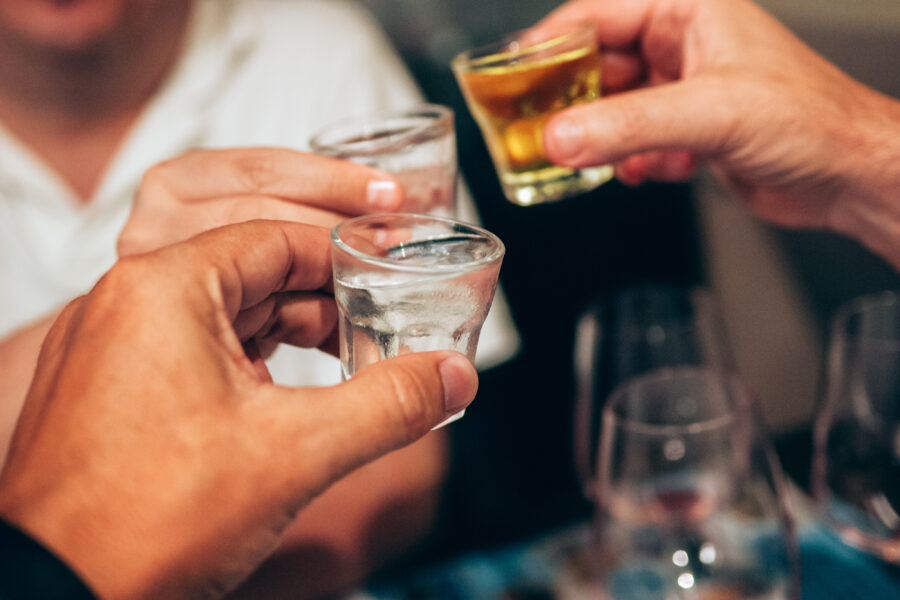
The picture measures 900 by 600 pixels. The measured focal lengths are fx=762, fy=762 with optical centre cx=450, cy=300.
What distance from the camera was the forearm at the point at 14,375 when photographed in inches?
40.7

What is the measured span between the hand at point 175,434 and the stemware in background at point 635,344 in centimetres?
62

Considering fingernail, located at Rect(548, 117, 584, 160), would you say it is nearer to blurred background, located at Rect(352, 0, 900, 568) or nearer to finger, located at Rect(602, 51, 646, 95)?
finger, located at Rect(602, 51, 646, 95)

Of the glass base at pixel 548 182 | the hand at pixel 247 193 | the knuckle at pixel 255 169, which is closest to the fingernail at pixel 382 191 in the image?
the hand at pixel 247 193

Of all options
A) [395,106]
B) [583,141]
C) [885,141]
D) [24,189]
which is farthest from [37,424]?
[395,106]

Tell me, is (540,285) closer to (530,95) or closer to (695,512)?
(530,95)

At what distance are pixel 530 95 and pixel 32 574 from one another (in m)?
0.69

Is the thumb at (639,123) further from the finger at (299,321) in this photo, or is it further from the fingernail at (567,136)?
the finger at (299,321)

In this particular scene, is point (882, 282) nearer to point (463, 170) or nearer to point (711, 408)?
point (463, 170)

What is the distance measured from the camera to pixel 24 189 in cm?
144

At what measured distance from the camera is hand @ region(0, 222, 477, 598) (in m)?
0.42

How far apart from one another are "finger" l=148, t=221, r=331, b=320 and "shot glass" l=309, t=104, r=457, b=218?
195 mm

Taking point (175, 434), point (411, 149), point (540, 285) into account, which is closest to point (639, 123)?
point (411, 149)

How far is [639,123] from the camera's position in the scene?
2.72 ft

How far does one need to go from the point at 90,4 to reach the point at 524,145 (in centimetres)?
81
